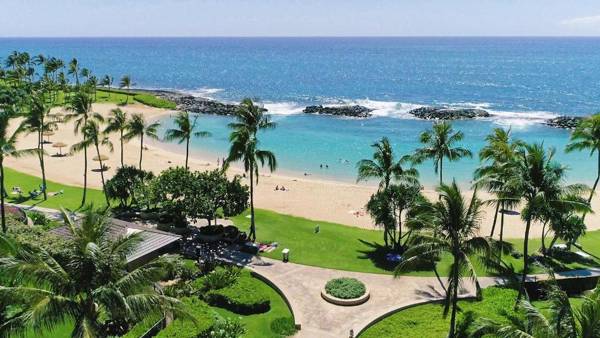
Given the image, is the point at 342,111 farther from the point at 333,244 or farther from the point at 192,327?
the point at 192,327

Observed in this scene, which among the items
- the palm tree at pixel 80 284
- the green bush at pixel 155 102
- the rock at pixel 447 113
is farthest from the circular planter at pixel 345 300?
the green bush at pixel 155 102

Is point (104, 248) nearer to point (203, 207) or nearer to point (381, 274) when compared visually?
point (203, 207)

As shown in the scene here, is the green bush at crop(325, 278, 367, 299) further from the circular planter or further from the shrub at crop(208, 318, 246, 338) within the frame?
the shrub at crop(208, 318, 246, 338)

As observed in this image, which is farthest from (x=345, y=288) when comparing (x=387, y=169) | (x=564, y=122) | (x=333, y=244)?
(x=564, y=122)

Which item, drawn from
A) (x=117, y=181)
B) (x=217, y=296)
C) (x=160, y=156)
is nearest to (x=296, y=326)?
(x=217, y=296)

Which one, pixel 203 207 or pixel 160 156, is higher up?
pixel 203 207

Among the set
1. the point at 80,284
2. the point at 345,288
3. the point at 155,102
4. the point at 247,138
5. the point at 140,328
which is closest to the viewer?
the point at 80,284
